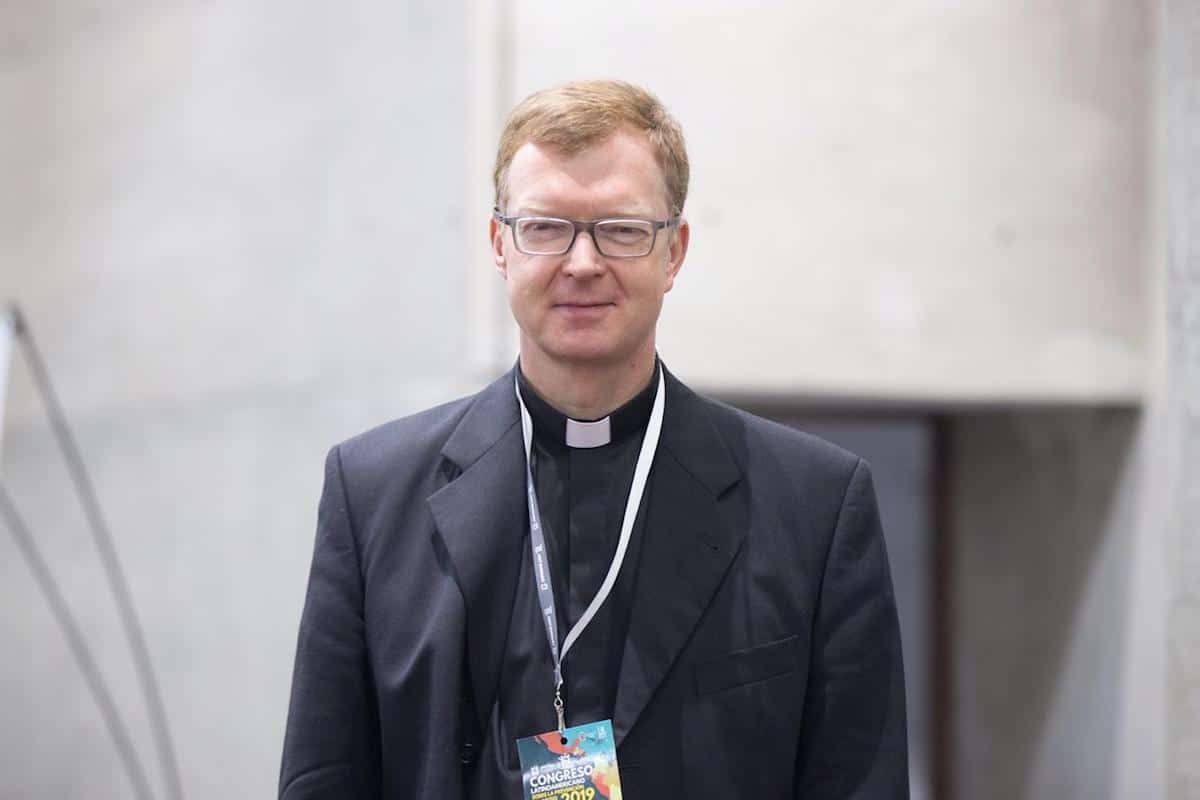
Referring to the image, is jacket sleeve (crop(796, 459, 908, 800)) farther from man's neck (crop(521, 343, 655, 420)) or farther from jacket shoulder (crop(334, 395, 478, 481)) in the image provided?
jacket shoulder (crop(334, 395, 478, 481))

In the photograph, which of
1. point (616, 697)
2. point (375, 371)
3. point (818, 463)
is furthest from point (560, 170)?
point (375, 371)

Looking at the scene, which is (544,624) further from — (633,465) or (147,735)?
(147,735)

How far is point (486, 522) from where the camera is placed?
166 centimetres

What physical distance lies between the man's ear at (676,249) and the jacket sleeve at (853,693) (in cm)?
39

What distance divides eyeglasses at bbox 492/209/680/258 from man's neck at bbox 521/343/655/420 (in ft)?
0.48

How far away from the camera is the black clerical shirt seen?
62.2 inches

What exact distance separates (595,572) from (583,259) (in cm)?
39

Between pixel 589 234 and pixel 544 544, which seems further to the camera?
pixel 544 544

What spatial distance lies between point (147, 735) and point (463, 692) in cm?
319

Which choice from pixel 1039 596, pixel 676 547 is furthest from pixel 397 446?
pixel 1039 596

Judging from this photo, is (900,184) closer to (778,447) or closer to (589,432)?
(778,447)

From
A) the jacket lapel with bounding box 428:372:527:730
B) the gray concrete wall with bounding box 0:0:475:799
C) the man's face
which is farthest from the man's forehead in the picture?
the gray concrete wall with bounding box 0:0:475:799

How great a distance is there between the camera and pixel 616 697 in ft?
5.20

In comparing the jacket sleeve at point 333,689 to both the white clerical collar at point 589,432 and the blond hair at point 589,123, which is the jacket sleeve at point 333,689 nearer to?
the white clerical collar at point 589,432
